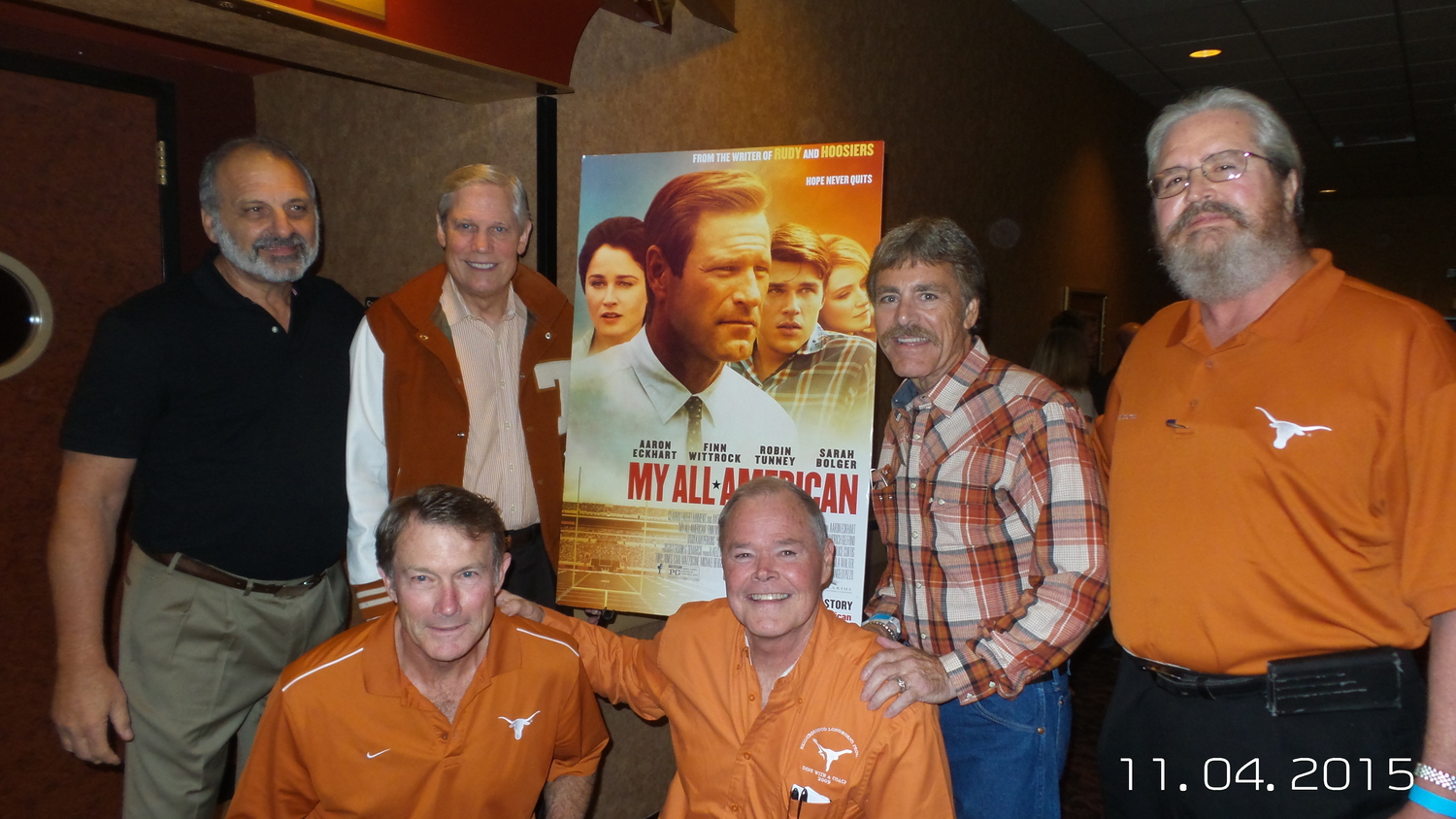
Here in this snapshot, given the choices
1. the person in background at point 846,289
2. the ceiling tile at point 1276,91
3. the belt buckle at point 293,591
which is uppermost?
the ceiling tile at point 1276,91

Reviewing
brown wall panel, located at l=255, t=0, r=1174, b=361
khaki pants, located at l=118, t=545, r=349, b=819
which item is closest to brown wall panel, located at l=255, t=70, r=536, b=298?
brown wall panel, located at l=255, t=0, r=1174, b=361

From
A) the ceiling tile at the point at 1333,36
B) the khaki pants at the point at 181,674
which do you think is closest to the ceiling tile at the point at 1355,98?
the ceiling tile at the point at 1333,36

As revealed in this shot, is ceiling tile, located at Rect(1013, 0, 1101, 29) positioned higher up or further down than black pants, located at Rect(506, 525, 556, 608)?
higher up

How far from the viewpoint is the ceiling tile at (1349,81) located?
22.4 feet

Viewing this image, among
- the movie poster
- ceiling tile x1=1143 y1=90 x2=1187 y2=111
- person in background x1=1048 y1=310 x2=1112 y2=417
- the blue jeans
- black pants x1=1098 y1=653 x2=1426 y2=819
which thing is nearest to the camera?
black pants x1=1098 y1=653 x2=1426 y2=819

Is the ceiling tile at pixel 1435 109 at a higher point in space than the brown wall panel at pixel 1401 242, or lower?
higher

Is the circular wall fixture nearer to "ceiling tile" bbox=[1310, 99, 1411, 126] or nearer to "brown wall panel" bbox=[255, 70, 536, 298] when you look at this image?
"brown wall panel" bbox=[255, 70, 536, 298]

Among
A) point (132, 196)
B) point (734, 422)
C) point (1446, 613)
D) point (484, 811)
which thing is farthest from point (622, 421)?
point (132, 196)

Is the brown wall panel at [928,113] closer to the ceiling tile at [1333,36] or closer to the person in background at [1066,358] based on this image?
the person in background at [1066,358]

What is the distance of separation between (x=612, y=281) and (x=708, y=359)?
0.34 meters

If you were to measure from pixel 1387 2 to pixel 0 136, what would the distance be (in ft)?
23.2

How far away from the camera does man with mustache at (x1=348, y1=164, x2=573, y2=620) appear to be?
6.93 ft

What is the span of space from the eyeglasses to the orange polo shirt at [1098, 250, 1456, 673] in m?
0.22

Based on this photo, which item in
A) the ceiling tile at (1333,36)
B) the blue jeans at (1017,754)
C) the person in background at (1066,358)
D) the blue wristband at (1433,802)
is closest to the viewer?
the blue wristband at (1433,802)
